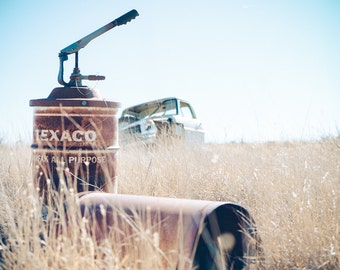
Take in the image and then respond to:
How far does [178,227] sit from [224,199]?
67.0 inches

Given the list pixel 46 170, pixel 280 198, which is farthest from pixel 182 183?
pixel 46 170

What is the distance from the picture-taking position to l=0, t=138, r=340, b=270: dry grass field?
1.76m

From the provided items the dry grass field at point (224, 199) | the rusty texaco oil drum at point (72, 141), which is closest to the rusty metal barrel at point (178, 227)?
the dry grass field at point (224, 199)

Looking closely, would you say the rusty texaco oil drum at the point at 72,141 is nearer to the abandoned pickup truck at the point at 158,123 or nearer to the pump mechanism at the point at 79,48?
the pump mechanism at the point at 79,48

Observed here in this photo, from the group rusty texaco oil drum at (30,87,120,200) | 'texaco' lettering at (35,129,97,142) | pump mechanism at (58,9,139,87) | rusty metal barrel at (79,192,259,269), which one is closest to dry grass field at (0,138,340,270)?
rusty metal barrel at (79,192,259,269)

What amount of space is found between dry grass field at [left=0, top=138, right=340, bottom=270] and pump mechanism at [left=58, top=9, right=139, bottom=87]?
98cm

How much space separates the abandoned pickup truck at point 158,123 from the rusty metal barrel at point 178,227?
13.6 ft

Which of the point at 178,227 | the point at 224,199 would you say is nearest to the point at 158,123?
the point at 224,199

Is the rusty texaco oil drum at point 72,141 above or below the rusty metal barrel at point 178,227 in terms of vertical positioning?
above

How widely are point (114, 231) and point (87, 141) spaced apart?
3.32 ft

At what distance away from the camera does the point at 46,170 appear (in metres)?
2.82

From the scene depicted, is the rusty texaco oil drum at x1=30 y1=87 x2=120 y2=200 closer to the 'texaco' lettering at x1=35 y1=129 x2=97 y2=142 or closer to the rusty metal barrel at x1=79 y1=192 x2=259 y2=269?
the 'texaco' lettering at x1=35 y1=129 x2=97 y2=142

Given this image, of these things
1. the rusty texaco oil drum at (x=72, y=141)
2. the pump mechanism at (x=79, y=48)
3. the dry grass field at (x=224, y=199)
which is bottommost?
the dry grass field at (x=224, y=199)

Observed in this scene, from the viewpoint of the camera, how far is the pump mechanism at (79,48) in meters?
3.09
